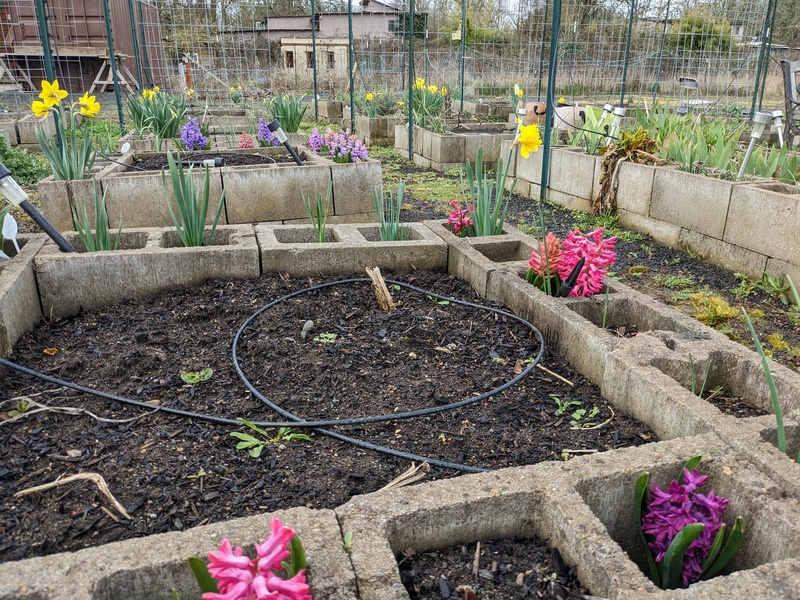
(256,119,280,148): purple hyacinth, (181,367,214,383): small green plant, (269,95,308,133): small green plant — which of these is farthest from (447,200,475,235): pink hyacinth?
(269,95,308,133): small green plant

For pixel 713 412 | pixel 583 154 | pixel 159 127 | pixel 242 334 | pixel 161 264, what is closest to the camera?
pixel 713 412

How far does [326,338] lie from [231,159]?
9.51 feet

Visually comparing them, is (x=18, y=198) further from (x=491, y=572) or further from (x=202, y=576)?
(x=491, y=572)

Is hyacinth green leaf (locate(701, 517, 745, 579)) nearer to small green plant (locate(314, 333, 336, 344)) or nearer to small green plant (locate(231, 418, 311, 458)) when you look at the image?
small green plant (locate(231, 418, 311, 458))

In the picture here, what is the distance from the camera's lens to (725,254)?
3.64 m

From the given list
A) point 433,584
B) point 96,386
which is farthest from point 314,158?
point 433,584

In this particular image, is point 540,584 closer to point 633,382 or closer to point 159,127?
point 633,382

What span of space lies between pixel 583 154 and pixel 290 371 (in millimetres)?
3772

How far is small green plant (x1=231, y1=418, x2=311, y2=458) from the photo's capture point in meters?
1.65

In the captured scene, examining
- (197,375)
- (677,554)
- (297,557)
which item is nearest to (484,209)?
(197,375)

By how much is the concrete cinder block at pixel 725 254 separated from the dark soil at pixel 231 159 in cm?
280

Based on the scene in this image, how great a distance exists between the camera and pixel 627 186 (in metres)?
4.48

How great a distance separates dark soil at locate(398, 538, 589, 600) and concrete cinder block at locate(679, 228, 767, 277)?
2.80 metres

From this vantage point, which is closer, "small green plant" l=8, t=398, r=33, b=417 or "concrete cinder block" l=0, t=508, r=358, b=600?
"concrete cinder block" l=0, t=508, r=358, b=600
